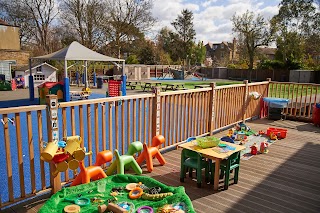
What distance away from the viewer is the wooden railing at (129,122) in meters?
3.32

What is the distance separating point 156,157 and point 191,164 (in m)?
0.88

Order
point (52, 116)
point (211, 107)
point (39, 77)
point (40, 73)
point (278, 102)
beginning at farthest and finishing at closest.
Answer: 1. point (39, 77)
2. point (40, 73)
3. point (278, 102)
4. point (211, 107)
5. point (52, 116)

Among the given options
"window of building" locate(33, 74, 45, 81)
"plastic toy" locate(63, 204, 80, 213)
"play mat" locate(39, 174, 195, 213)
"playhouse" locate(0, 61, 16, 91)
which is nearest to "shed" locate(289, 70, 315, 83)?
"window of building" locate(33, 74, 45, 81)

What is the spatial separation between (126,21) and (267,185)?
29169 millimetres

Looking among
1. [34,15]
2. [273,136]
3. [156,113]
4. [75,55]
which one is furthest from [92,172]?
[34,15]

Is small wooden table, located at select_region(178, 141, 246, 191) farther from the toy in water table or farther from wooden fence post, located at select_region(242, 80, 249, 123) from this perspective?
wooden fence post, located at select_region(242, 80, 249, 123)

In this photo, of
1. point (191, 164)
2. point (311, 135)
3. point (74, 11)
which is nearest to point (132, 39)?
point (74, 11)

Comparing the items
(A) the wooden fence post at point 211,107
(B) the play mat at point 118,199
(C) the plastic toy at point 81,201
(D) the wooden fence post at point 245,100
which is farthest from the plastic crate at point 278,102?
(C) the plastic toy at point 81,201

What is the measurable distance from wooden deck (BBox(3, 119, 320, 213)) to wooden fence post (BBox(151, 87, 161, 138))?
1.87 feet

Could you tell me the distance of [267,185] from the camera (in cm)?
376

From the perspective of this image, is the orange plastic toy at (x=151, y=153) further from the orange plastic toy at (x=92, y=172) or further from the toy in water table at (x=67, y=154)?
the toy in water table at (x=67, y=154)

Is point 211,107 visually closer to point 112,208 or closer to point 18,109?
point 112,208

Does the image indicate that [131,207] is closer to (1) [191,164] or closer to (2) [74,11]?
(1) [191,164]

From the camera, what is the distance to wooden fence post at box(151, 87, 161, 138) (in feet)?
15.0
